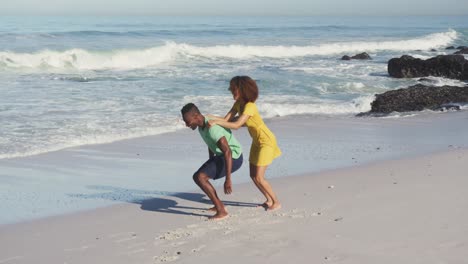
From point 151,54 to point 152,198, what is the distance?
86.9 feet

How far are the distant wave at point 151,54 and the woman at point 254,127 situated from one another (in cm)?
2212

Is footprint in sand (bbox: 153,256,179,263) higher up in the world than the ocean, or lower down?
higher up

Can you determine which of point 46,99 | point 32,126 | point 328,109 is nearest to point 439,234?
point 32,126

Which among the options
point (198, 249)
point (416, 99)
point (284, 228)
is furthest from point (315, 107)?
point (198, 249)

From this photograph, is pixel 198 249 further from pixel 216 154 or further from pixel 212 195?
pixel 216 154

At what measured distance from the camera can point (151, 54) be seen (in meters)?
32.7

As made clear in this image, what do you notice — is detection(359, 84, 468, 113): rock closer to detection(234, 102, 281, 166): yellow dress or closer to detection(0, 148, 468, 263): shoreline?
detection(0, 148, 468, 263): shoreline

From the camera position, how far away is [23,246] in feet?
17.7

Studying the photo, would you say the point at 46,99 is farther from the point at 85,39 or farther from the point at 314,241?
the point at 85,39

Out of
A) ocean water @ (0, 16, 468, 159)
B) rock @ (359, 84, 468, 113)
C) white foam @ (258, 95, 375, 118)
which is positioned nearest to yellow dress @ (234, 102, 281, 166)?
ocean water @ (0, 16, 468, 159)

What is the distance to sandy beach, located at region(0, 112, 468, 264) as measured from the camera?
4.79m

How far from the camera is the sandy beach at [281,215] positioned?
479 cm

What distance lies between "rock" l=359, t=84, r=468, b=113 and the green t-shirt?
7524mm

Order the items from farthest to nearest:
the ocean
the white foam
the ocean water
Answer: the white foam, the ocean water, the ocean
